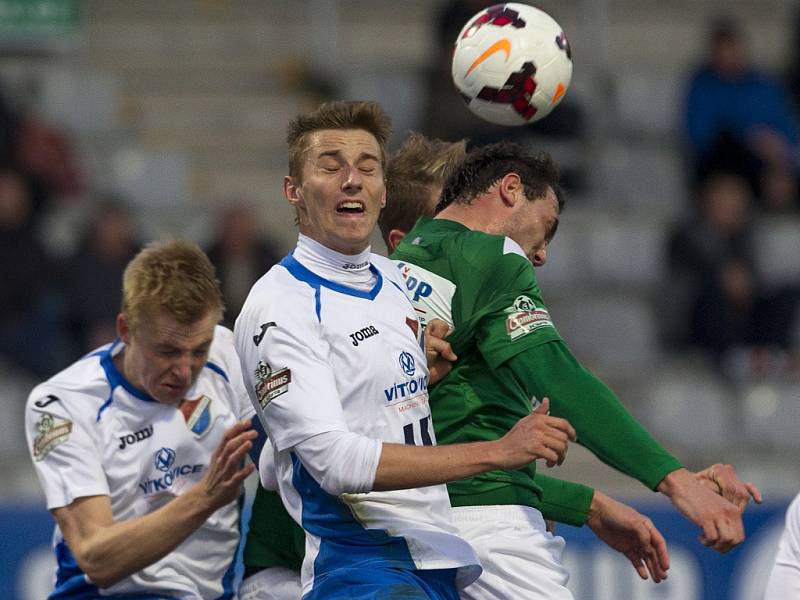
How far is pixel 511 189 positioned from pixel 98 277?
587 cm

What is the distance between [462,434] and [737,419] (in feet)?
20.4

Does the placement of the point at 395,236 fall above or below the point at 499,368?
above

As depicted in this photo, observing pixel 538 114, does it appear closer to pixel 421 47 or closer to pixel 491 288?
pixel 491 288

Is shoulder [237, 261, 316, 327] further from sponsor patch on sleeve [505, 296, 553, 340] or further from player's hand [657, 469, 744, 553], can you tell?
player's hand [657, 469, 744, 553]

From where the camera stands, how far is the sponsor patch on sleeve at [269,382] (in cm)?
426

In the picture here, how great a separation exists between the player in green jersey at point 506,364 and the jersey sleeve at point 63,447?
54.4 inches

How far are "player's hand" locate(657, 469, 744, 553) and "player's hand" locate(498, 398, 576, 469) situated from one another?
0.40 meters

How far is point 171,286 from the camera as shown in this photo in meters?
5.36

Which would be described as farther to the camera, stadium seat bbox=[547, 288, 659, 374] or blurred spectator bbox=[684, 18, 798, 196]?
blurred spectator bbox=[684, 18, 798, 196]

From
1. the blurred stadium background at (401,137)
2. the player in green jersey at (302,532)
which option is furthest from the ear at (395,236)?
the blurred stadium background at (401,137)

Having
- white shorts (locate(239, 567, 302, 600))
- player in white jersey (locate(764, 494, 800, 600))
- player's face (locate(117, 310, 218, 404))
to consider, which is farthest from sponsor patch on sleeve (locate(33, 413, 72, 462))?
player in white jersey (locate(764, 494, 800, 600))

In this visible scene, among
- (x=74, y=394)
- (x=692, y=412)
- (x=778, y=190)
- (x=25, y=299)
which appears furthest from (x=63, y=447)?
(x=778, y=190)

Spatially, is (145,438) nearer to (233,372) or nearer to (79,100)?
(233,372)

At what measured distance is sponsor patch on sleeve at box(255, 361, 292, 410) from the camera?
4262 mm
